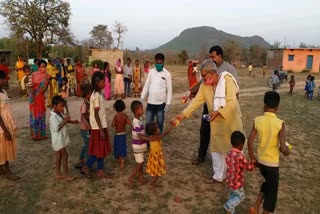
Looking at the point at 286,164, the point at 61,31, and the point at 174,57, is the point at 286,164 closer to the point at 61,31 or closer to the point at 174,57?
the point at 61,31

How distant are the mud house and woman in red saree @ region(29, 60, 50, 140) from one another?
35.1m

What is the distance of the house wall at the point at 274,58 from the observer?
3684cm

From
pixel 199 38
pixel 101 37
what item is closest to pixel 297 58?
pixel 101 37

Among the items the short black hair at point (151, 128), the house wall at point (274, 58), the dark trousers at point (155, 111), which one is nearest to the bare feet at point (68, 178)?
the short black hair at point (151, 128)

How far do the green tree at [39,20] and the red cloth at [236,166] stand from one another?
900 inches

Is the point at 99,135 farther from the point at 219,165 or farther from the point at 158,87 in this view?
the point at 219,165

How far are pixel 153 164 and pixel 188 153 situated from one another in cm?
173

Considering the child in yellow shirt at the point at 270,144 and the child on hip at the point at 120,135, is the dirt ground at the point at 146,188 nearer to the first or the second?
the child on hip at the point at 120,135

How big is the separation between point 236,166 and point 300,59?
119ft

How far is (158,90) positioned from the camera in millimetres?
5242

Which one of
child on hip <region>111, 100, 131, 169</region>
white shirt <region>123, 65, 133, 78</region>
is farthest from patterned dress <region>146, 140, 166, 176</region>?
white shirt <region>123, 65, 133, 78</region>

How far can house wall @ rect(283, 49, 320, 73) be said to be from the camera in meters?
34.1

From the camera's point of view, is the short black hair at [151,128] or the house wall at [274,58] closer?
the short black hair at [151,128]

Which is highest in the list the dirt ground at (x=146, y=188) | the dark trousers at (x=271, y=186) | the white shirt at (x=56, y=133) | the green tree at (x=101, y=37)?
the green tree at (x=101, y=37)
